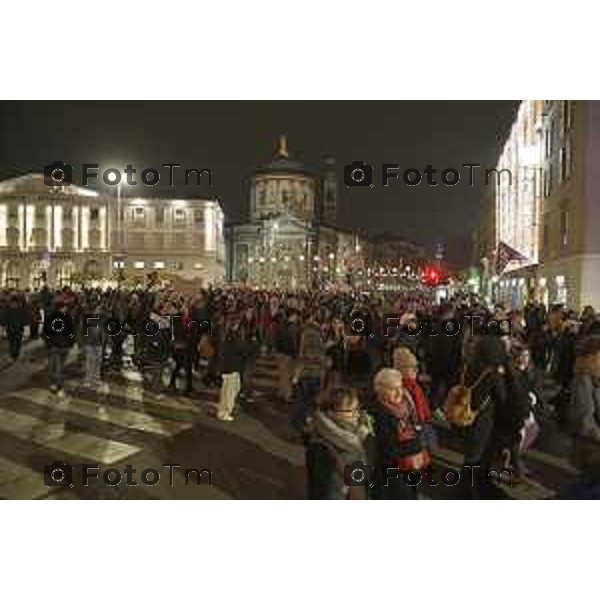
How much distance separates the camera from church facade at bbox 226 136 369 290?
11081 centimetres

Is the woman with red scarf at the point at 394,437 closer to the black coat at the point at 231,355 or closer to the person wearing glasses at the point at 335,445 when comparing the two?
the person wearing glasses at the point at 335,445

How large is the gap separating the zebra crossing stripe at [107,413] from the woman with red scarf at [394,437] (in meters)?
4.81

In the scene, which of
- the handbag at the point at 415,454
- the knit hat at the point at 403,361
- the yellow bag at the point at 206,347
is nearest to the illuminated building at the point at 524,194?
the yellow bag at the point at 206,347

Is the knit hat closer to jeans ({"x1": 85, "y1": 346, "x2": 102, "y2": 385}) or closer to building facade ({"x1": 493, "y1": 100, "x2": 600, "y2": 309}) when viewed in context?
jeans ({"x1": 85, "y1": 346, "x2": 102, "y2": 385})

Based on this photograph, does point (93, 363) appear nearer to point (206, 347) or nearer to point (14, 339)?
point (206, 347)

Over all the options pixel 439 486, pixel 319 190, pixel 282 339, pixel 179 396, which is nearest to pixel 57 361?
pixel 179 396

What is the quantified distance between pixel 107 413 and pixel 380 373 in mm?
6622

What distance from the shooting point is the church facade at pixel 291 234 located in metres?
111

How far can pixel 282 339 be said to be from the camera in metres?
12.5

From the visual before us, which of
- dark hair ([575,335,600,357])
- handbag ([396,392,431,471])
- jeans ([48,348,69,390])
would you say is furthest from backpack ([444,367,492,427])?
jeans ([48,348,69,390])

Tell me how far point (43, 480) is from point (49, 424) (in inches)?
116

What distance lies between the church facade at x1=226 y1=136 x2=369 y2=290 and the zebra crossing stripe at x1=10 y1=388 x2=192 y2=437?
81491mm

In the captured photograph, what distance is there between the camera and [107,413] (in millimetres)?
11266

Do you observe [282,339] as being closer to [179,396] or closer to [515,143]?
[179,396]
